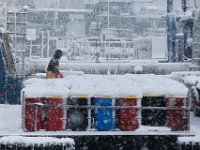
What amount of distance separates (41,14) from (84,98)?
158ft

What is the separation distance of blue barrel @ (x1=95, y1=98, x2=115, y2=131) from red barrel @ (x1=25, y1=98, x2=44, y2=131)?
946 mm

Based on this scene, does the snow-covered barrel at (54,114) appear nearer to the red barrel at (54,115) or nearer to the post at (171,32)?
the red barrel at (54,115)

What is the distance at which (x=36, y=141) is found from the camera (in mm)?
6785

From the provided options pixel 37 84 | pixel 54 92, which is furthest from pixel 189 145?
pixel 37 84

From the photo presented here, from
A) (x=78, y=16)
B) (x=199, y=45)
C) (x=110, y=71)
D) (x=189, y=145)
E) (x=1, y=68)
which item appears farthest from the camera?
(x=78, y=16)

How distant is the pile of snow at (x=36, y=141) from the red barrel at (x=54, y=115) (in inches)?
15.3

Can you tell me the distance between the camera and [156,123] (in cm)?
752

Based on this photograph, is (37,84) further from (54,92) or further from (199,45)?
(199,45)

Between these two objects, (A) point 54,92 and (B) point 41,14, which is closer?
(A) point 54,92

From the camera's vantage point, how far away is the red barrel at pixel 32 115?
281 inches

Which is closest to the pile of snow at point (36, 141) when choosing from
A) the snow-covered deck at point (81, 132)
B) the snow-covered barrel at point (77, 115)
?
the snow-covered deck at point (81, 132)

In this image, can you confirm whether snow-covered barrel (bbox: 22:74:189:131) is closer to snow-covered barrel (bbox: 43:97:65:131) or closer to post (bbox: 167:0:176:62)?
snow-covered barrel (bbox: 43:97:65:131)

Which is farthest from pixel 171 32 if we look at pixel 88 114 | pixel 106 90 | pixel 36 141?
pixel 36 141

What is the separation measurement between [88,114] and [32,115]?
918 millimetres
